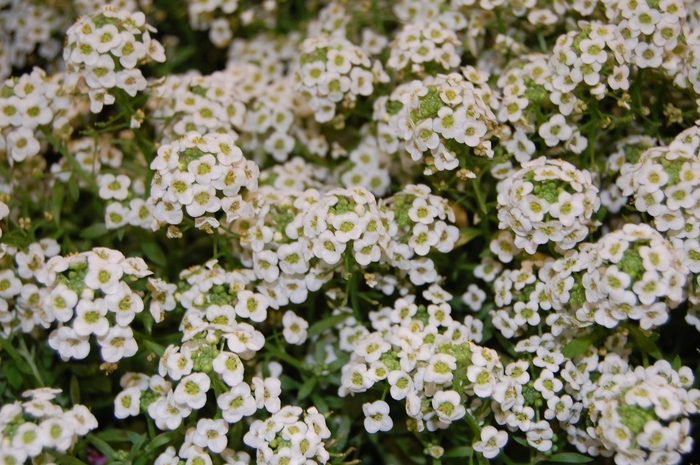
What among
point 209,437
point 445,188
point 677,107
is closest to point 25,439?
point 209,437

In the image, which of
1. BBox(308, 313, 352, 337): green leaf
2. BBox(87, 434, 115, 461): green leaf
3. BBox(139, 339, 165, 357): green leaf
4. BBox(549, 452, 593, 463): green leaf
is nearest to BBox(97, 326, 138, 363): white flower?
BBox(139, 339, 165, 357): green leaf

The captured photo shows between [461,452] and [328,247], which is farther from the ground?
[328,247]

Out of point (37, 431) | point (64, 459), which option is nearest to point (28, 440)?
point (37, 431)

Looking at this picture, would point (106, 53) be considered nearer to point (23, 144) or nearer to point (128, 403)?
point (23, 144)

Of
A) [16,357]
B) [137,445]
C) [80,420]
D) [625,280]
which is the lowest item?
[137,445]

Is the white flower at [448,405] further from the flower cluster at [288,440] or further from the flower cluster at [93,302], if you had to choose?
the flower cluster at [93,302]
